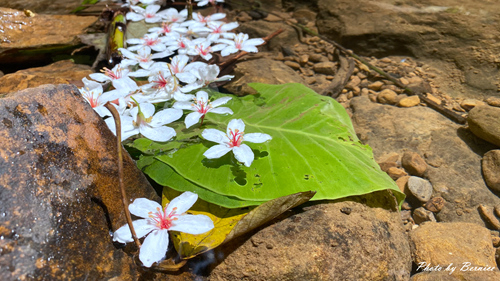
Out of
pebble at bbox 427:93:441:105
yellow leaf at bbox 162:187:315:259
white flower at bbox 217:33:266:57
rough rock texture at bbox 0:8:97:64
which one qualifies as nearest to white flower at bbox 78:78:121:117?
yellow leaf at bbox 162:187:315:259

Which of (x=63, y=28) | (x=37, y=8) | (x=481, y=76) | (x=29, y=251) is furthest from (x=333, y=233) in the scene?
(x=37, y=8)

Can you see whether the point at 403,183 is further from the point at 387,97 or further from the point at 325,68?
the point at 325,68

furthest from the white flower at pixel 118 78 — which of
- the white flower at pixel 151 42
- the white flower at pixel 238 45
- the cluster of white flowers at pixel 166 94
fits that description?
the white flower at pixel 238 45

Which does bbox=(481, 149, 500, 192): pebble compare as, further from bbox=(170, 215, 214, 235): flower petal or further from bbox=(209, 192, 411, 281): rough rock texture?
bbox=(170, 215, 214, 235): flower petal

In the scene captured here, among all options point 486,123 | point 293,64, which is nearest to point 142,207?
point 486,123

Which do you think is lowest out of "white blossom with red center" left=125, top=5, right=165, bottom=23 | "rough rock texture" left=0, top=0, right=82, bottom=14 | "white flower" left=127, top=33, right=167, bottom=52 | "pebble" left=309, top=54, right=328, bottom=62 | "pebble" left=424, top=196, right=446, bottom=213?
"pebble" left=424, top=196, right=446, bottom=213

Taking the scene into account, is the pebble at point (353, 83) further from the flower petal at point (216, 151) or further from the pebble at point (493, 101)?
the flower petal at point (216, 151)

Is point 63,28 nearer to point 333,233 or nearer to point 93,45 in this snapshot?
point 93,45
